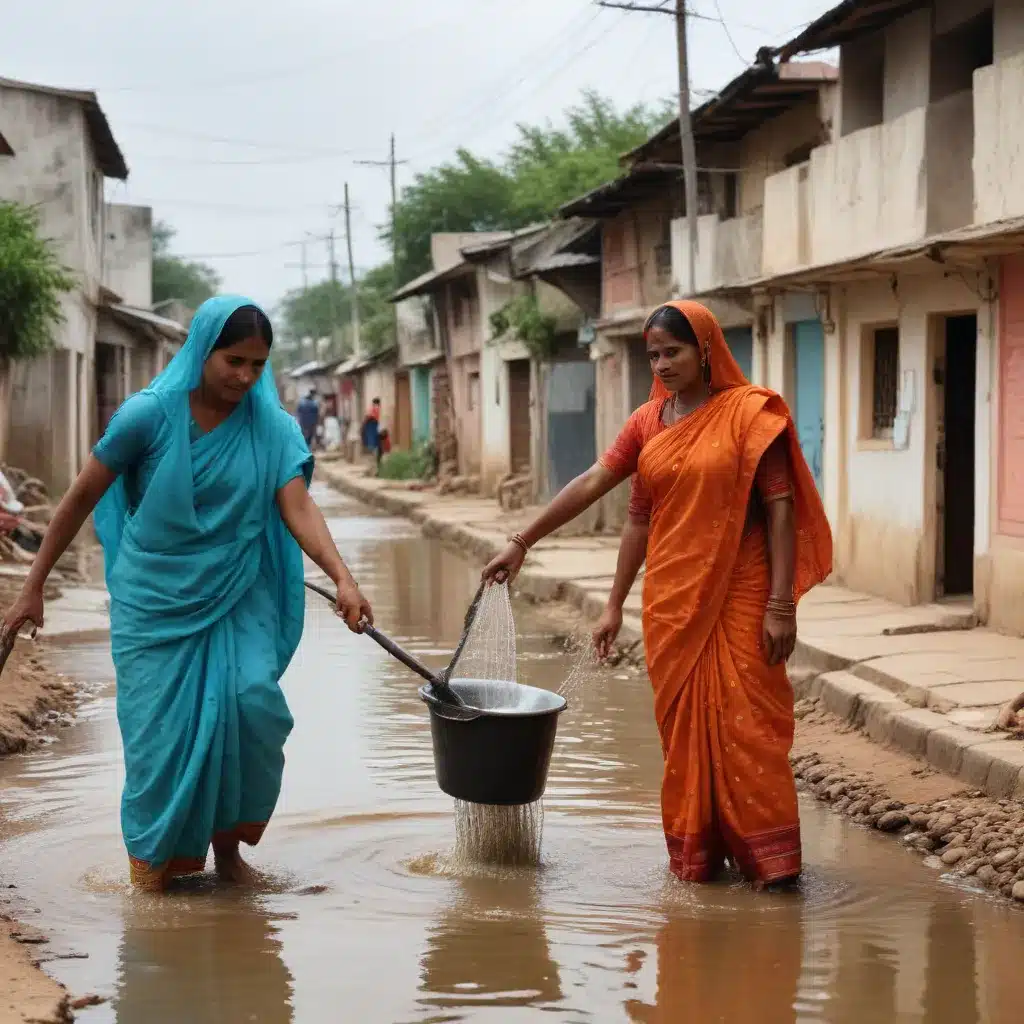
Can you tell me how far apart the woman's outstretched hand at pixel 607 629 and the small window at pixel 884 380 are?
25.7 ft

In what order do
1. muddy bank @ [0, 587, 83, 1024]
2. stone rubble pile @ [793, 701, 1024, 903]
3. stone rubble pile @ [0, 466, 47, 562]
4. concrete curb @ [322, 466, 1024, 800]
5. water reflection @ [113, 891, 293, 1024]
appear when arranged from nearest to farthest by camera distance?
1. muddy bank @ [0, 587, 83, 1024]
2. water reflection @ [113, 891, 293, 1024]
3. stone rubble pile @ [793, 701, 1024, 903]
4. concrete curb @ [322, 466, 1024, 800]
5. stone rubble pile @ [0, 466, 47, 562]

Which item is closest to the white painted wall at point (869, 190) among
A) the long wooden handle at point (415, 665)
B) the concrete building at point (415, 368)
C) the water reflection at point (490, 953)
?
the long wooden handle at point (415, 665)

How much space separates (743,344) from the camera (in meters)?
17.5

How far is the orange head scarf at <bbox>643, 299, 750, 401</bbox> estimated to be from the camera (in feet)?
17.4

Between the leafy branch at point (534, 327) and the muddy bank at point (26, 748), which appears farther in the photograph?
the leafy branch at point (534, 327)

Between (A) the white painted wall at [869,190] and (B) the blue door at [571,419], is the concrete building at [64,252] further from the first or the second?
(A) the white painted wall at [869,190]

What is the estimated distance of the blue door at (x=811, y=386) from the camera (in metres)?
14.7

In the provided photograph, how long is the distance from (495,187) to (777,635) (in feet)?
121

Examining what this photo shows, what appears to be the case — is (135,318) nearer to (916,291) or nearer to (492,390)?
(492,390)

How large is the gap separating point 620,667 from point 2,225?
35.9ft

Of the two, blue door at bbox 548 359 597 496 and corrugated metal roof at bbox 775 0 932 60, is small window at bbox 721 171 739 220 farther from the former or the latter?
blue door at bbox 548 359 597 496

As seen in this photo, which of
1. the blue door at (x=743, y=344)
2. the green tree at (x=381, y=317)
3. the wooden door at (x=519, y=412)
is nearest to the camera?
the blue door at (x=743, y=344)

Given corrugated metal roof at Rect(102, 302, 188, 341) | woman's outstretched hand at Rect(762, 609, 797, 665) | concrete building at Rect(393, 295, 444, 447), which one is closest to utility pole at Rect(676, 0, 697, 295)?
woman's outstretched hand at Rect(762, 609, 797, 665)

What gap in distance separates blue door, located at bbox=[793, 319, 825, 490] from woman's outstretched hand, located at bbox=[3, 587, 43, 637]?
1025 centimetres
